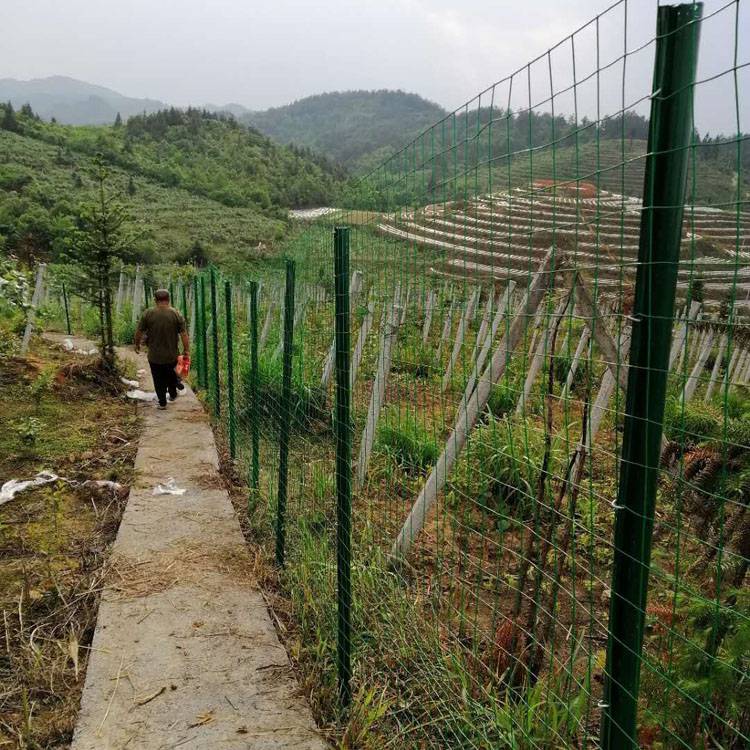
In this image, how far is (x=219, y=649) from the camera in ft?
9.82

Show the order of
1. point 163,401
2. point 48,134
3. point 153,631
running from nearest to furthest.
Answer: point 153,631 < point 163,401 < point 48,134

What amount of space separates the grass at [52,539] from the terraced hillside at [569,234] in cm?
241

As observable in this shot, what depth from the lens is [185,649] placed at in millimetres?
2984

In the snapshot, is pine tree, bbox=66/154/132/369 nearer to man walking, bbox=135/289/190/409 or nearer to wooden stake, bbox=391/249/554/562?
man walking, bbox=135/289/190/409

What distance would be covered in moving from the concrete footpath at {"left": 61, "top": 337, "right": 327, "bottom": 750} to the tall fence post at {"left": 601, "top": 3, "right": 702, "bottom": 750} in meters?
1.56

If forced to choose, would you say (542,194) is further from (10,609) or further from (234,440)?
(234,440)

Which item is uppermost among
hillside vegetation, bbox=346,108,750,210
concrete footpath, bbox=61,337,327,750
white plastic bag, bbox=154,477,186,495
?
hillside vegetation, bbox=346,108,750,210

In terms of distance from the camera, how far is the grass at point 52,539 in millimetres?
2645

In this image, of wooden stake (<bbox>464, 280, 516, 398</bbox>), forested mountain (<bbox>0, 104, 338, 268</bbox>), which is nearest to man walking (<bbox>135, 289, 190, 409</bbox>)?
wooden stake (<bbox>464, 280, 516, 398</bbox>)

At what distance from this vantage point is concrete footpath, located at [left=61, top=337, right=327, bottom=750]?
2.44 metres

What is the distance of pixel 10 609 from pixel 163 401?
4.77 metres

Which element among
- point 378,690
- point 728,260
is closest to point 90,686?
point 378,690

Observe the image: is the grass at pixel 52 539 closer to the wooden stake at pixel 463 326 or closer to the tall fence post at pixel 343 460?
the tall fence post at pixel 343 460

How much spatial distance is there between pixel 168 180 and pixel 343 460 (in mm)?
69839
